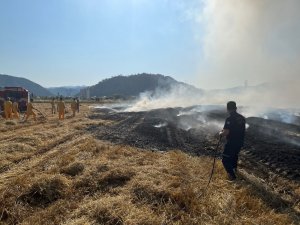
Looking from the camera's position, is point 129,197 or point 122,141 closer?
point 129,197

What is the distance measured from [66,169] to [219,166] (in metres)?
4.65

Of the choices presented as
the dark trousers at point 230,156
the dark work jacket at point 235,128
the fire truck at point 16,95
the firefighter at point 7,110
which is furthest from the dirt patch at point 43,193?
the fire truck at point 16,95

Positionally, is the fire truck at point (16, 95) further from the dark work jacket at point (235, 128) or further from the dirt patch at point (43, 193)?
the dark work jacket at point (235, 128)

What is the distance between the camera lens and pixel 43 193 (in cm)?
810

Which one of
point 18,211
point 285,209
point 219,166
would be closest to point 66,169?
point 18,211

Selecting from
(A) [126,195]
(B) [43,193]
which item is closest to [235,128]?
(A) [126,195]

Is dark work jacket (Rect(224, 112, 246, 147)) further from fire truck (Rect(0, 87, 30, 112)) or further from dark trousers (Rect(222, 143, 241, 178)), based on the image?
fire truck (Rect(0, 87, 30, 112))

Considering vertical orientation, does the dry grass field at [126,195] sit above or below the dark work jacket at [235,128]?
below

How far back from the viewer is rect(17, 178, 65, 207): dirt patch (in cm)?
778

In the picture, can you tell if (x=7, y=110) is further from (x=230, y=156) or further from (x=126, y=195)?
(x=126, y=195)

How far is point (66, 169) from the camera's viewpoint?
987cm

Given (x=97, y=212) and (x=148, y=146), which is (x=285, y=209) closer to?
(x=97, y=212)

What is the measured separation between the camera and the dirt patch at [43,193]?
7781mm

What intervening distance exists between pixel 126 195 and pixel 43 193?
1.84 meters
